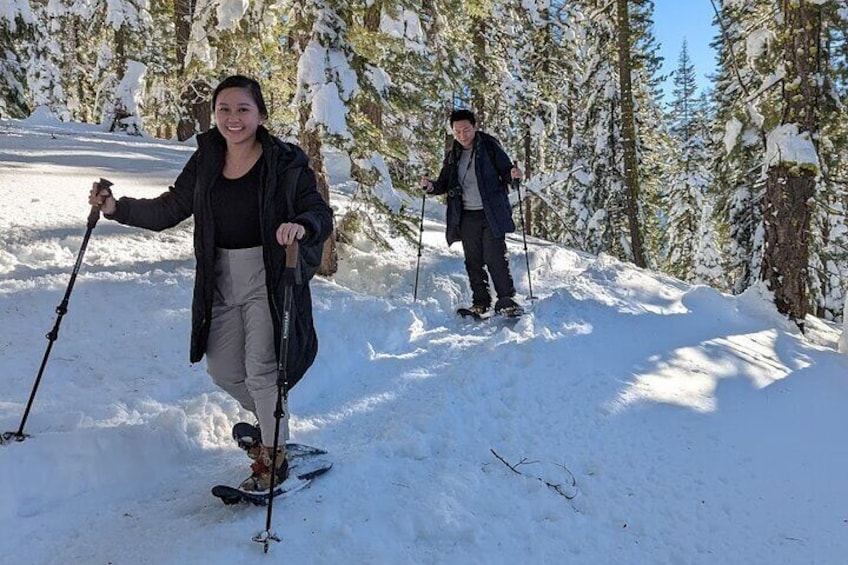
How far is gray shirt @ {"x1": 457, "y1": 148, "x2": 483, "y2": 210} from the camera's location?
7691 millimetres

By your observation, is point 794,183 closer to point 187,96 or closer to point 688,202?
point 187,96

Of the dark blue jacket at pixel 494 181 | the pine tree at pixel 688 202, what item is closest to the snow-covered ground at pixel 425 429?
the dark blue jacket at pixel 494 181

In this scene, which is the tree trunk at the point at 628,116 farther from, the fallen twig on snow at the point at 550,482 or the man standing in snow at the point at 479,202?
the fallen twig on snow at the point at 550,482

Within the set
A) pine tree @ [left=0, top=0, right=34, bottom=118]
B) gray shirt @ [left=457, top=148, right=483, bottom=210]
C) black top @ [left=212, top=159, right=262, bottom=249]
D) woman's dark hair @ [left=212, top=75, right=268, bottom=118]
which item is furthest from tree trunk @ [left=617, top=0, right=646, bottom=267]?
black top @ [left=212, top=159, right=262, bottom=249]

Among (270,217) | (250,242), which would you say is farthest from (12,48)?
(270,217)

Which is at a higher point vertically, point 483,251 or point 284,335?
point 483,251

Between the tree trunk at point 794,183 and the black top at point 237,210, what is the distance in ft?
28.9

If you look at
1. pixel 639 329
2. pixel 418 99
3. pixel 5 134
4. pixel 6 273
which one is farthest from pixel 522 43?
pixel 6 273

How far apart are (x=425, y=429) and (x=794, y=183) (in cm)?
789

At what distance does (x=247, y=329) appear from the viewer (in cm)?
352

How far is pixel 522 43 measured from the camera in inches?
925

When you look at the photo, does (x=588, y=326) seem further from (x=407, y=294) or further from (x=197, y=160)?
(x=197, y=160)

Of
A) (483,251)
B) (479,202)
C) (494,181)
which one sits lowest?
(483,251)

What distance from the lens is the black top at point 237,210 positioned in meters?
3.40
